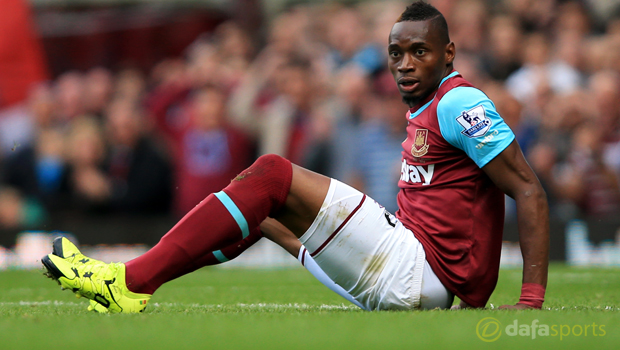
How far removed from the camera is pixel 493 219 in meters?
3.55

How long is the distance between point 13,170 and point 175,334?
8117 mm

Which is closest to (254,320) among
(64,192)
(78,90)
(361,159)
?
(361,159)

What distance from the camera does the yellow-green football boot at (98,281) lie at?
3.29 m

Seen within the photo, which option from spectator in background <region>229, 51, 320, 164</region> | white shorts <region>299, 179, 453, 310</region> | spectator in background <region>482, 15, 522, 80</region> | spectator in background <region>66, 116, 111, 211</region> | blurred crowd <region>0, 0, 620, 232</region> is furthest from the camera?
spectator in background <region>66, 116, 111, 211</region>

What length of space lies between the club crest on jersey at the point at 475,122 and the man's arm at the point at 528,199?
5.2 inches

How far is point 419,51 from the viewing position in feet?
12.0

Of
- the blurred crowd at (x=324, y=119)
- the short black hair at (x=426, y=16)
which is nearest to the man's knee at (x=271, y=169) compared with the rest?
the short black hair at (x=426, y=16)

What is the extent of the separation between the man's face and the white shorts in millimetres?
588

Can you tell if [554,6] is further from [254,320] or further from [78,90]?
[254,320]

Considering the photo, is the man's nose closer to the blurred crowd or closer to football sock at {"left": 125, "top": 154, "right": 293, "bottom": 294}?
football sock at {"left": 125, "top": 154, "right": 293, "bottom": 294}

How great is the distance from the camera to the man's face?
363cm

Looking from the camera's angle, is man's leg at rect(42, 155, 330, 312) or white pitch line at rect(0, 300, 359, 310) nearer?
man's leg at rect(42, 155, 330, 312)

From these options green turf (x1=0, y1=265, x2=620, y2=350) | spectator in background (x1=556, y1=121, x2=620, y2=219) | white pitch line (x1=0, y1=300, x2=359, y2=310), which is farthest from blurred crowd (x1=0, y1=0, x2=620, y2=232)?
white pitch line (x1=0, y1=300, x2=359, y2=310)

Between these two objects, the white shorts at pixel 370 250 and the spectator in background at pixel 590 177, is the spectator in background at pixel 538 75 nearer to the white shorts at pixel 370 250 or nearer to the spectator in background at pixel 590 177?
the spectator in background at pixel 590 177
